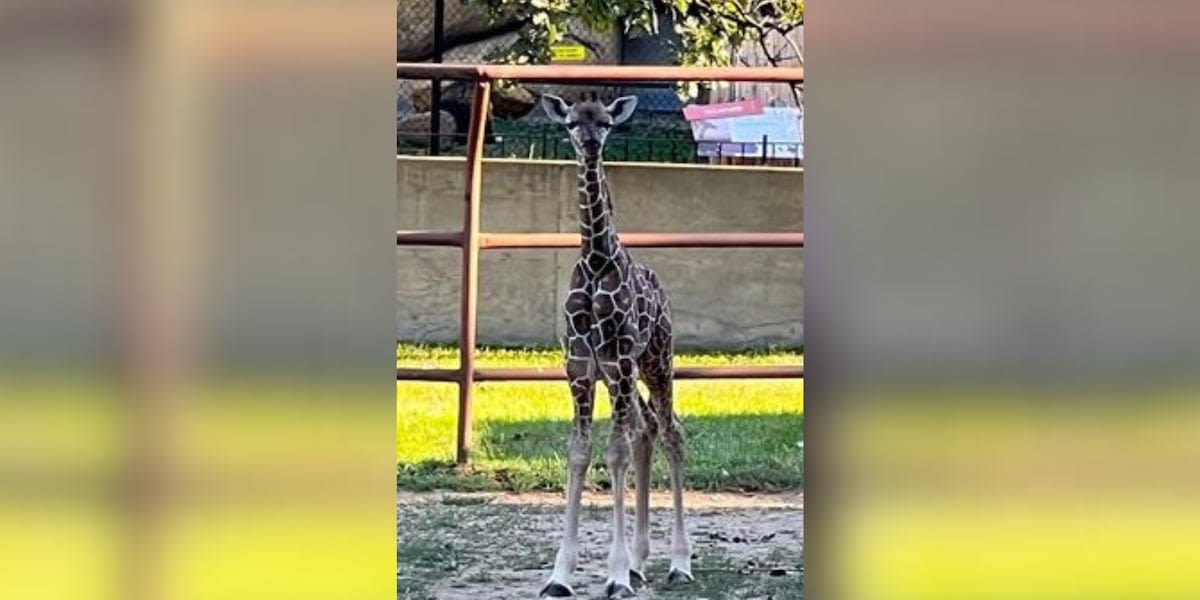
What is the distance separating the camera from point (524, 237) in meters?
4.26

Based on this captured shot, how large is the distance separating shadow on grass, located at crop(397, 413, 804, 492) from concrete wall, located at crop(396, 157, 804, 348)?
49.7 inches

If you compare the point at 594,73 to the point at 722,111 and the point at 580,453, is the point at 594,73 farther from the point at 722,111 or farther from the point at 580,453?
the point at 722,111

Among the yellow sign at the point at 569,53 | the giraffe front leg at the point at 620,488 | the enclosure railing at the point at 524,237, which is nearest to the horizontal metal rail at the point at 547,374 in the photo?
the enclosure railing at the point at 524,237

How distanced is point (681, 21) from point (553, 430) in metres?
1.94

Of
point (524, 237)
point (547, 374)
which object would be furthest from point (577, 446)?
point (524, 237)

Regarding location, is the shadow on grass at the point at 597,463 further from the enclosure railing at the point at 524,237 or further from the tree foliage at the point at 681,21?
the tree foliage at the point at 681,21

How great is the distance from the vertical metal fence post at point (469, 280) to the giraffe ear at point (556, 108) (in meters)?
1.14

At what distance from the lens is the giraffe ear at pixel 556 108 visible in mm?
3066

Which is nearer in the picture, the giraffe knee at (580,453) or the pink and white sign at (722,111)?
the giraffe knee at (580,453)
